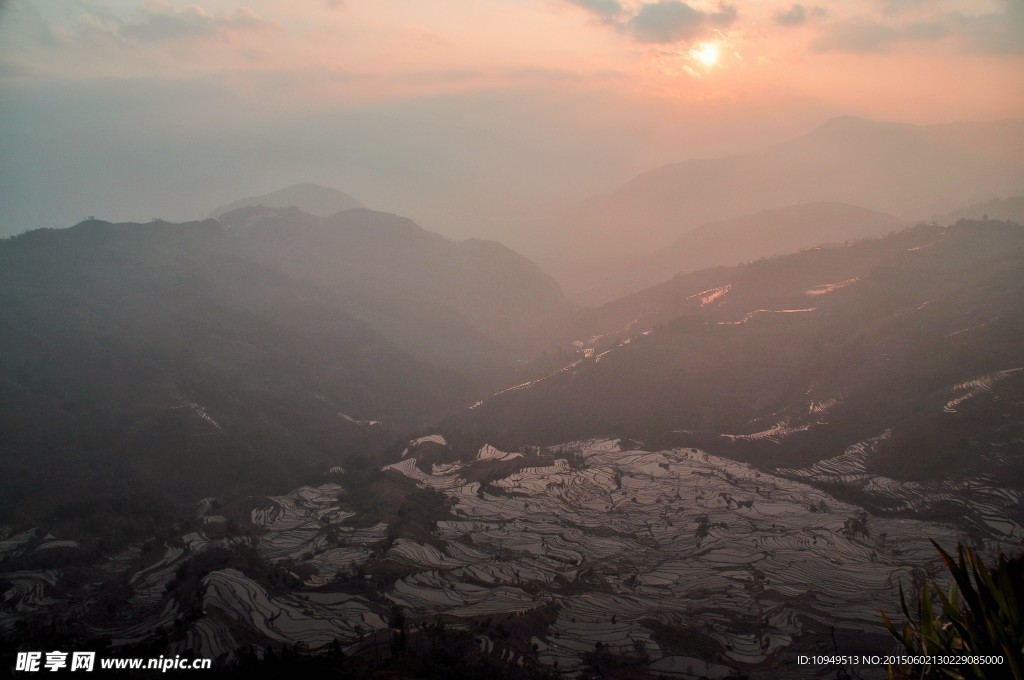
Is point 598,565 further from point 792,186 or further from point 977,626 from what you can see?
point 792,186

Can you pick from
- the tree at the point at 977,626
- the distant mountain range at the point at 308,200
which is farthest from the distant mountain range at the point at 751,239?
the tree at the point at 977,626

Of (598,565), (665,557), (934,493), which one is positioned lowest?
(598,565)

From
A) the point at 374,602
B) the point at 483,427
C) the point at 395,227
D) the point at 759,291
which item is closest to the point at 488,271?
the point at 395,227

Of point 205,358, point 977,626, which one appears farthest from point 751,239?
point 977,626

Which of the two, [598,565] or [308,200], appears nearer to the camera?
[598,565]

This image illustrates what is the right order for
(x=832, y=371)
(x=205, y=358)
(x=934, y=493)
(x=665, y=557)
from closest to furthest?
(x=665, y=557) < (x=934, y=493) < (x=832, y=371) < (x=205, y=358)

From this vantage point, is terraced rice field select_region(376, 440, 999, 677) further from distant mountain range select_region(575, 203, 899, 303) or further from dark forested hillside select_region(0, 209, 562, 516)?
distant mountain range select_region(575, 203, 899, 303)

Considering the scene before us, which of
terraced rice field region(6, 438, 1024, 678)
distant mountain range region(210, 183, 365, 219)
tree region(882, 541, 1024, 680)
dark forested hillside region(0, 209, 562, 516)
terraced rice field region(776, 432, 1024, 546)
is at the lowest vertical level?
distant mountain range region(210, 183, 365, 219)

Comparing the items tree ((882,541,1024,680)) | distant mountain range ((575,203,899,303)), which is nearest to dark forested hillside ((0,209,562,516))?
distant mountain range ((575,203,899,303))

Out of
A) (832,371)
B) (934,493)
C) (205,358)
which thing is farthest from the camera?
(205,358)
